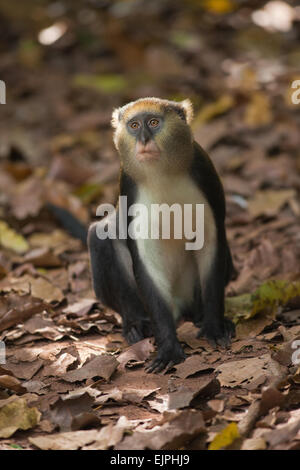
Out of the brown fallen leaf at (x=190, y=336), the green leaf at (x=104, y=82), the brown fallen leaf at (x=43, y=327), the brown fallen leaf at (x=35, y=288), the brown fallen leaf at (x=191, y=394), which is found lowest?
the brown fallen leaf at (x=191, y=394)

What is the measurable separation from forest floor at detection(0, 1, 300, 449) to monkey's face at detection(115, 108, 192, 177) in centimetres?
106

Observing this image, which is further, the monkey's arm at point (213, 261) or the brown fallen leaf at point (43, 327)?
the brown fallen leaf at point (43, 327)

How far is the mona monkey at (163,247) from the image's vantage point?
428cm

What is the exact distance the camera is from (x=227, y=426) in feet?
10.5

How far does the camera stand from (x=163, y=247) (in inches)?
183

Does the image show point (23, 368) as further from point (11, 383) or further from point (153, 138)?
point (153, 138)

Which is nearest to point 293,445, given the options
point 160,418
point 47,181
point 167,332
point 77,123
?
point 160,418

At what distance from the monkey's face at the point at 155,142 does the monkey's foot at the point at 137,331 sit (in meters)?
1.07

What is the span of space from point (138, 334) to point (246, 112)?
4.66 meters

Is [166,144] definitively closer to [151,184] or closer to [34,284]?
[151,184]

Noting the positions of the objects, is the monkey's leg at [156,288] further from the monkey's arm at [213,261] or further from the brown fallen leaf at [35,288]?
the brown fallen leaf at [35,288]

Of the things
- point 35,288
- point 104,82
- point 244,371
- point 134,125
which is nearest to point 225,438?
point 244,371

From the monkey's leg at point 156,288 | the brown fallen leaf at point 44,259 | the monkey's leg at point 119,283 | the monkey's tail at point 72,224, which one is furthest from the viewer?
the monkey's tail at point 72,224

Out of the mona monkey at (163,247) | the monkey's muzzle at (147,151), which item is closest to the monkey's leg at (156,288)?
the mona monkey at (163,247)
